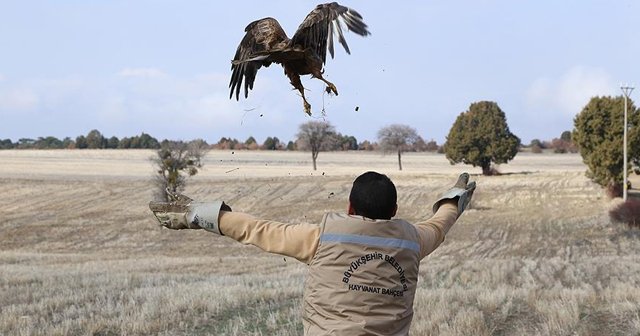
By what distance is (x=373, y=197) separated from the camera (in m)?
3.46

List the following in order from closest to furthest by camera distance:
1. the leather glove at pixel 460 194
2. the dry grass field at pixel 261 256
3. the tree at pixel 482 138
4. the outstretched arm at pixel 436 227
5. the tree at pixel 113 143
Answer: the outstretched arm at pixel 436 227, the leather glove at pixel 460 194, the dry grass field at pixel 261 256, the tree at pixel 482 138, the tree at pixel 113 143

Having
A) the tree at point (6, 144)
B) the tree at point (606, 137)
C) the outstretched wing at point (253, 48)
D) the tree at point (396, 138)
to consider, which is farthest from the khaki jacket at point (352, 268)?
the tree at point (6, 144)

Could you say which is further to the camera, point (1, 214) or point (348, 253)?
point (1, 214)

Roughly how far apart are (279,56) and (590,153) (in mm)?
51095

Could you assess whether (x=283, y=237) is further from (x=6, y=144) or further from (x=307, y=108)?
(x=6, y=144)

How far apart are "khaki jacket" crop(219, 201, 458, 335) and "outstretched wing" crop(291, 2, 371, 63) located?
86 centimetres

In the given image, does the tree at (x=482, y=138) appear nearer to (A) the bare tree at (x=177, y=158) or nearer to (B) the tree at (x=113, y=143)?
(A) the bare tree at (x=177, y=158)

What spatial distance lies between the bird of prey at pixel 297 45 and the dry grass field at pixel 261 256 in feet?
9.73

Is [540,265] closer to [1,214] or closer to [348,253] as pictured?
[348,253]

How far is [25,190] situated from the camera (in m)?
64.4

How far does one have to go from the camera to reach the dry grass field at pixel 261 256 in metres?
7.80

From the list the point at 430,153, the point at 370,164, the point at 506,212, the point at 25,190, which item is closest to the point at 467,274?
the point at 506,212

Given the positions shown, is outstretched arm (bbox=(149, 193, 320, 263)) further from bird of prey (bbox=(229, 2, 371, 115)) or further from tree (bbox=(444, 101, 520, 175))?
tree (bbox=(444, 101, 520, 175))

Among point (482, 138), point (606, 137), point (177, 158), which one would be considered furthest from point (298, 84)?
point (482, 138)
